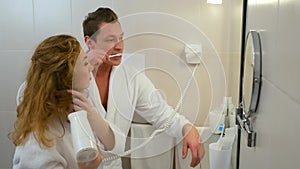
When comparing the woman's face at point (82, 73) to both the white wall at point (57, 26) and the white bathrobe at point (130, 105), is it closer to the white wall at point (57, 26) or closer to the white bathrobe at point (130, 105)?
the white bathrobe at point (130, 105)

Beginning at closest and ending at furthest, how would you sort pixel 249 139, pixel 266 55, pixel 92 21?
pixel 266 55 → pixel 249 139 → pixel 92 21

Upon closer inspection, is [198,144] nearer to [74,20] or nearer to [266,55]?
[266,55]

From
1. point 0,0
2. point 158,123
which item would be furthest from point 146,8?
point 0,0

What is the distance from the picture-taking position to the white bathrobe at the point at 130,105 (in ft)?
3.20

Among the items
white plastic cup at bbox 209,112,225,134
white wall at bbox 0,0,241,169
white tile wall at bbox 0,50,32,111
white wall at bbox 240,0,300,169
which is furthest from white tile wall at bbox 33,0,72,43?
white wall at bbox 240,0,300,169

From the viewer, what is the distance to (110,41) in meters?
0.95

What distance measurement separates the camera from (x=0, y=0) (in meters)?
1.46

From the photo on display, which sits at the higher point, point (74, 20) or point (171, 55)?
point (74, 20)

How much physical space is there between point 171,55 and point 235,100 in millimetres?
287

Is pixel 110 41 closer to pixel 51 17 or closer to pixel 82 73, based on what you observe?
pixel 82 73

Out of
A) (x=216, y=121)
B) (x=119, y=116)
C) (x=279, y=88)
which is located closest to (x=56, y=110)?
(x=119, y=116)

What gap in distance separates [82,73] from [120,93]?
0.14 m

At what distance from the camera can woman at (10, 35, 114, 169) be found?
2.98 ft

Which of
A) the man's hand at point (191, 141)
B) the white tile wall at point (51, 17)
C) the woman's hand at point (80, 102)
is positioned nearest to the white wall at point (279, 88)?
the man's hand at point (191, 141)
